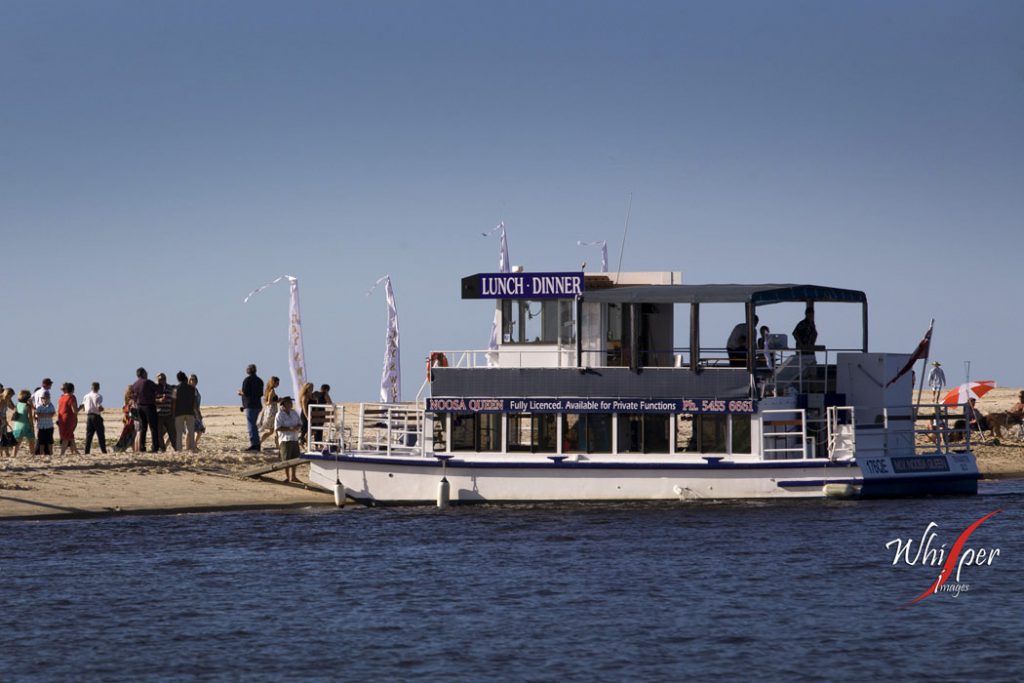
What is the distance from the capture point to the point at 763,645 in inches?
797

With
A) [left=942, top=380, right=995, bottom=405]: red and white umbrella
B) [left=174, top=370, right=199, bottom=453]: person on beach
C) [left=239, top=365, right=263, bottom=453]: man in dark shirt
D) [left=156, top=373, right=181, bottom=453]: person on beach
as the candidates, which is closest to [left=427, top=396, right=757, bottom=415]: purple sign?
[left=239, top=365, right=263, bottom=453]: man in dark shirt

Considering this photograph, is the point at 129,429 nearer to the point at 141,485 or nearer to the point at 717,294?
the point at 141,485

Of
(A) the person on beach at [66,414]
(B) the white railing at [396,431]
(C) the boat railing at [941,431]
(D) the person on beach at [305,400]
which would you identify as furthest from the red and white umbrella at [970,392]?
(A) the person on beach at [66,414]

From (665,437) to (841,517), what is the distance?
4.02 metres

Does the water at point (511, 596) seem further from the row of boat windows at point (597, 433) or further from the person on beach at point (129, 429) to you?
the person on beach at point (129, 429)

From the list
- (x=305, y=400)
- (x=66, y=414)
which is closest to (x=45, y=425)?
(x=66, y=414)

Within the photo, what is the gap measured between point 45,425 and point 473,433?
10.8 m

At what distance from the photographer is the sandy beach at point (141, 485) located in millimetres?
31891

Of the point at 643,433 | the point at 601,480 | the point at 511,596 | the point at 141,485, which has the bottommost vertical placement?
the point at 511,596

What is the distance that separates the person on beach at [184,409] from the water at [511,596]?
6.84 m

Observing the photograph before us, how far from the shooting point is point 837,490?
1228 inches

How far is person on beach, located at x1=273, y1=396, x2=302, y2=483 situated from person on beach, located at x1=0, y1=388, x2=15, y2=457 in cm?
659

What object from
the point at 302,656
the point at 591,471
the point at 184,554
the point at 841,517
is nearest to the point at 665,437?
the point at 591,471

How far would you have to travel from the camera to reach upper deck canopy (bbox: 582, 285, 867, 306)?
3141 cm
